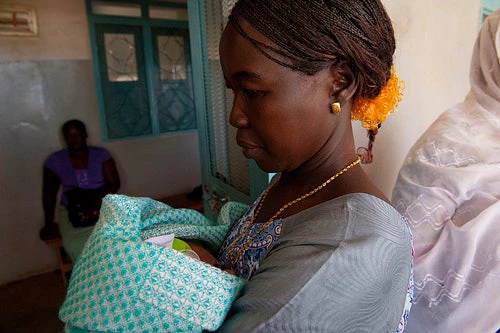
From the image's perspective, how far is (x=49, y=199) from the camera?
10.2 ft

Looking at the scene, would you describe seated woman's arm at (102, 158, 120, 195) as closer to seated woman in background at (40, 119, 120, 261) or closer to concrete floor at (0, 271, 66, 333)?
seated woman in background at (40, 119, 120, 261)

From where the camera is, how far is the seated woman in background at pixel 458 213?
955mm

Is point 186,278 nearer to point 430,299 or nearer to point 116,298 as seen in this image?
point 116,298

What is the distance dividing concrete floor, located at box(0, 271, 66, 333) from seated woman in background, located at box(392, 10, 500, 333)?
2.54 meters

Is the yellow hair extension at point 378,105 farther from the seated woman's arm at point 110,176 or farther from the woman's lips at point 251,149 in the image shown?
the seated woman's arm at point 110,176

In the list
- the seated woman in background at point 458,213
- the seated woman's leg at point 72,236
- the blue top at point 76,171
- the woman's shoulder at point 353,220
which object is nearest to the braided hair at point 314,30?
the woman's shoulder at point 353,220

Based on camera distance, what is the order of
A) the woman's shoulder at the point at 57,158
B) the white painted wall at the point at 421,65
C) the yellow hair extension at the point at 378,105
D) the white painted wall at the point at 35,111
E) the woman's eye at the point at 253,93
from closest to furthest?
the woman's eye at the point at 253,93 → the yellow hair extension at the point at 378,105 → the white painted wall at the point at 421,65 → the white painted wall at the point at 35,111 → the woman's shoulder at the point at 57,158

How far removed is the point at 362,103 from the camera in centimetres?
80

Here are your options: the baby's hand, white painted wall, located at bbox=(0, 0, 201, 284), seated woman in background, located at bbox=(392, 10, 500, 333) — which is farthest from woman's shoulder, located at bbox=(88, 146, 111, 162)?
seated woman in background, located at bbox=(392, 10, 500, 333)

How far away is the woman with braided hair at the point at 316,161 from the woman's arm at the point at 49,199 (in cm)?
281

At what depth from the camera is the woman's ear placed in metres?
0.69

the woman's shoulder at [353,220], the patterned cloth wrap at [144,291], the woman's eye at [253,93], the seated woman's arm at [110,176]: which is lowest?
the seated woman's arm at [110,176]

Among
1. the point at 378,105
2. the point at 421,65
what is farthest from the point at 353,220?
the point at 421,65

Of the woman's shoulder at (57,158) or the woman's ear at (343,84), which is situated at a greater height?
the woman's ear at (343,84)
